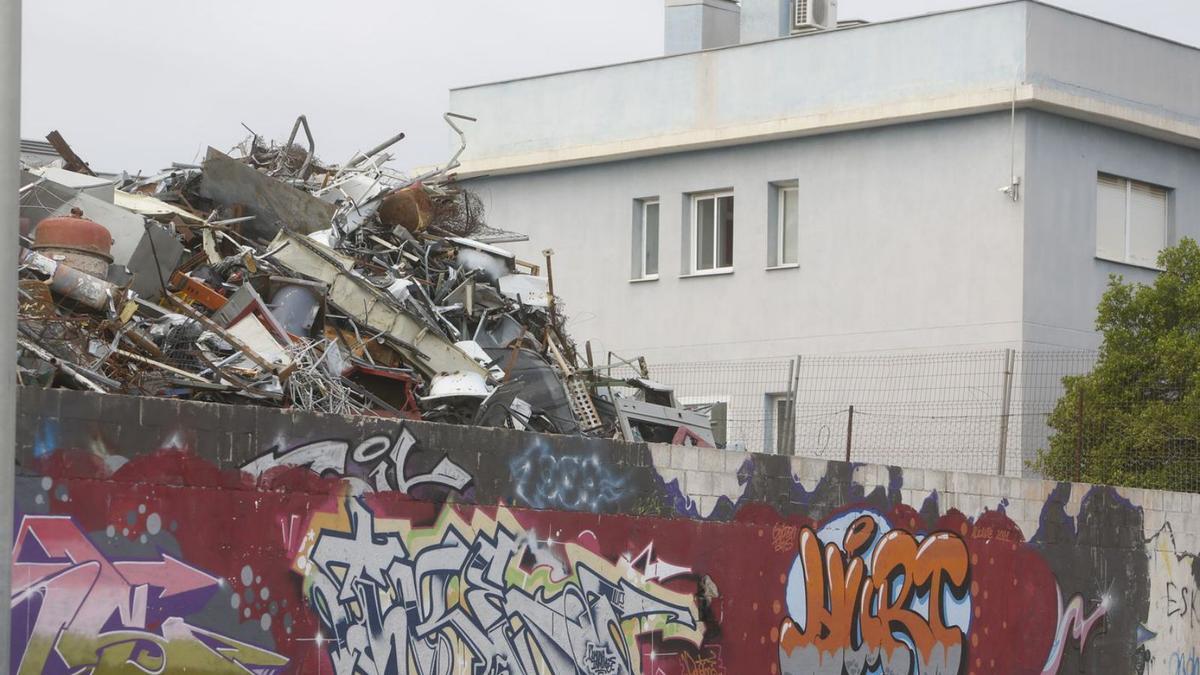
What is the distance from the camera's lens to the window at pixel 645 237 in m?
26.6

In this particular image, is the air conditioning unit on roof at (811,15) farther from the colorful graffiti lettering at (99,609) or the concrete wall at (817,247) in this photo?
the colorful graffiti lettering at (99,609)

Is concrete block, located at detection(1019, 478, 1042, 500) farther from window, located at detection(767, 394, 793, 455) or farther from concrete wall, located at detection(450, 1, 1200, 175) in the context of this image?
concrete wall, located at detection(450, 1, 1200, 175)

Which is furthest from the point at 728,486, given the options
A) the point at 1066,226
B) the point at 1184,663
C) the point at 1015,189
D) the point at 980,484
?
the point at 1066,226

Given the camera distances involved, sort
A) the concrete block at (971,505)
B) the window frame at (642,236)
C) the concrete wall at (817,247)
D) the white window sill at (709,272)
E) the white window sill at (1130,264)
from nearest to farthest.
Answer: the concrete block at (971,505) → the concrete wall at (817,247) → the white window sill at (1130,264) → the white window sill at (709,272) → the window frame at (642,236)

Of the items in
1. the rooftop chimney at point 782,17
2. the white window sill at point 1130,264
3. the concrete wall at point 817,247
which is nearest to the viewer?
the concrete wall at point 817,247

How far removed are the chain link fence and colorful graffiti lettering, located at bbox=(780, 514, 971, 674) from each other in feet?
8.84

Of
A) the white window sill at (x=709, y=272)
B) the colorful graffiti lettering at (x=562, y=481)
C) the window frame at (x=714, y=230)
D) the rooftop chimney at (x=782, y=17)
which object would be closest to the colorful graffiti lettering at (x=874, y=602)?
the colorful graffiti lettering at (x=562, y=481)

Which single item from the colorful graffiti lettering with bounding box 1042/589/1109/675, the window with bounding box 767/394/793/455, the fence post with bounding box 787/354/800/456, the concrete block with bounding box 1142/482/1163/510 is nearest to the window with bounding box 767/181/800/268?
the window with bounding box 767/394/793/455

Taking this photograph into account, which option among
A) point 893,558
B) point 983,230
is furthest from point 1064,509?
point 983,230

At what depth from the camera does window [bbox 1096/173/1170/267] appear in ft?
79.5

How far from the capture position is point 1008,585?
15180 millimetres

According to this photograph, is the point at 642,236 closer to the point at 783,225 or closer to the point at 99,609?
the point at 783,225

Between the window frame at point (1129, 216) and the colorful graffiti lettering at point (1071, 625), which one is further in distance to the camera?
the window frame at point (1129, 216)

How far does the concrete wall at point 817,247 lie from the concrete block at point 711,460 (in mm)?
11354
